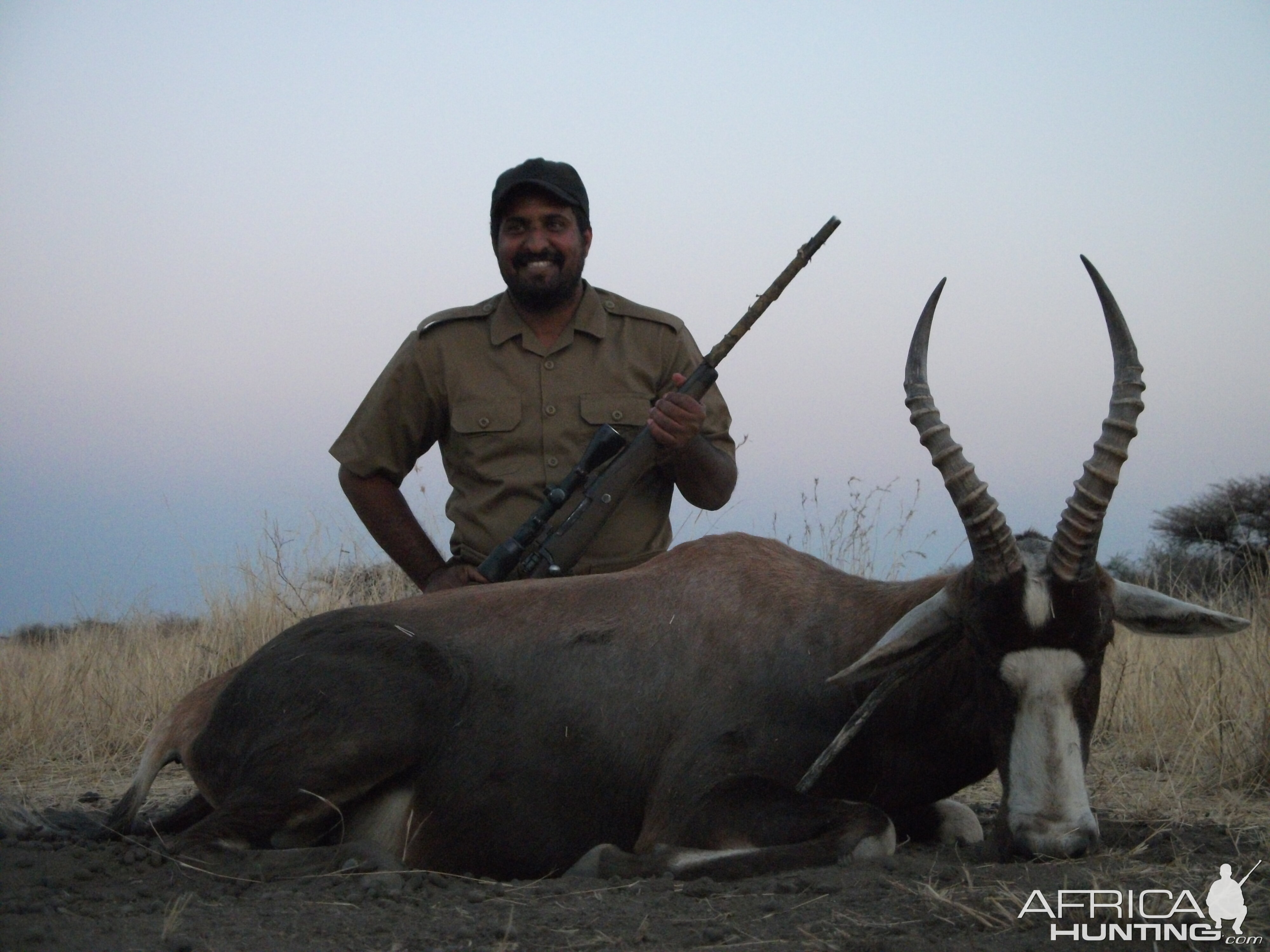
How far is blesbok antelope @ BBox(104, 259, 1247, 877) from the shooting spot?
3.91 meters

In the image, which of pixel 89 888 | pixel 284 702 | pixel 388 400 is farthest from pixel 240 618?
pixel 89 888

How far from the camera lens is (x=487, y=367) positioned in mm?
6590

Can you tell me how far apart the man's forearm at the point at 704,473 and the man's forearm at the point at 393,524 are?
4.20 feet

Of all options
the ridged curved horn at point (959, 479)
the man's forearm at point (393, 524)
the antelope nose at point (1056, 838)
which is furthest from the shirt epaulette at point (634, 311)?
the antelope nose at point (1056, 838)

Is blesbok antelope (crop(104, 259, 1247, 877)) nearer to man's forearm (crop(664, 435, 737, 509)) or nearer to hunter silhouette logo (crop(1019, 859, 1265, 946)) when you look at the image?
hunter silhouette logo (crop(1019, 859, 1265, 946))

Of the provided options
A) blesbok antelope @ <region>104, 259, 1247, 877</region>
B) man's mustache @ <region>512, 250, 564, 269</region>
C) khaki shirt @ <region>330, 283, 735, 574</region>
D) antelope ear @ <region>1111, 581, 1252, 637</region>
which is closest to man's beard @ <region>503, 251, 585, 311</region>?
man's mustache @ <region>512, 250, 564, 269</region>

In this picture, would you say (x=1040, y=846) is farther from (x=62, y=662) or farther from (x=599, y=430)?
(x=62, y=662)

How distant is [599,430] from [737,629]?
1628 millimetres

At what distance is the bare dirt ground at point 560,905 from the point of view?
10.2 feet

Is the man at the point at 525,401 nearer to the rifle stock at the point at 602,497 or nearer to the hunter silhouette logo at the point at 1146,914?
the rifle stock at the point at 602,497

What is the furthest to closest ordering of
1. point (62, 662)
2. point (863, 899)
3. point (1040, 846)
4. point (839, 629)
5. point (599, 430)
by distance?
point (62, 662)
point (599, 430)
point (839, 629)
point (1040, 846)
point (863, 899)

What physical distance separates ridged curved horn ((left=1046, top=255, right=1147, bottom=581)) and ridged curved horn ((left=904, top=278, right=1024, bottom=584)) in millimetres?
144

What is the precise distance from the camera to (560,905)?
359 cm

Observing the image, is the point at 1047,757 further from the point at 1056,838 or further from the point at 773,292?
the point at 773,292
